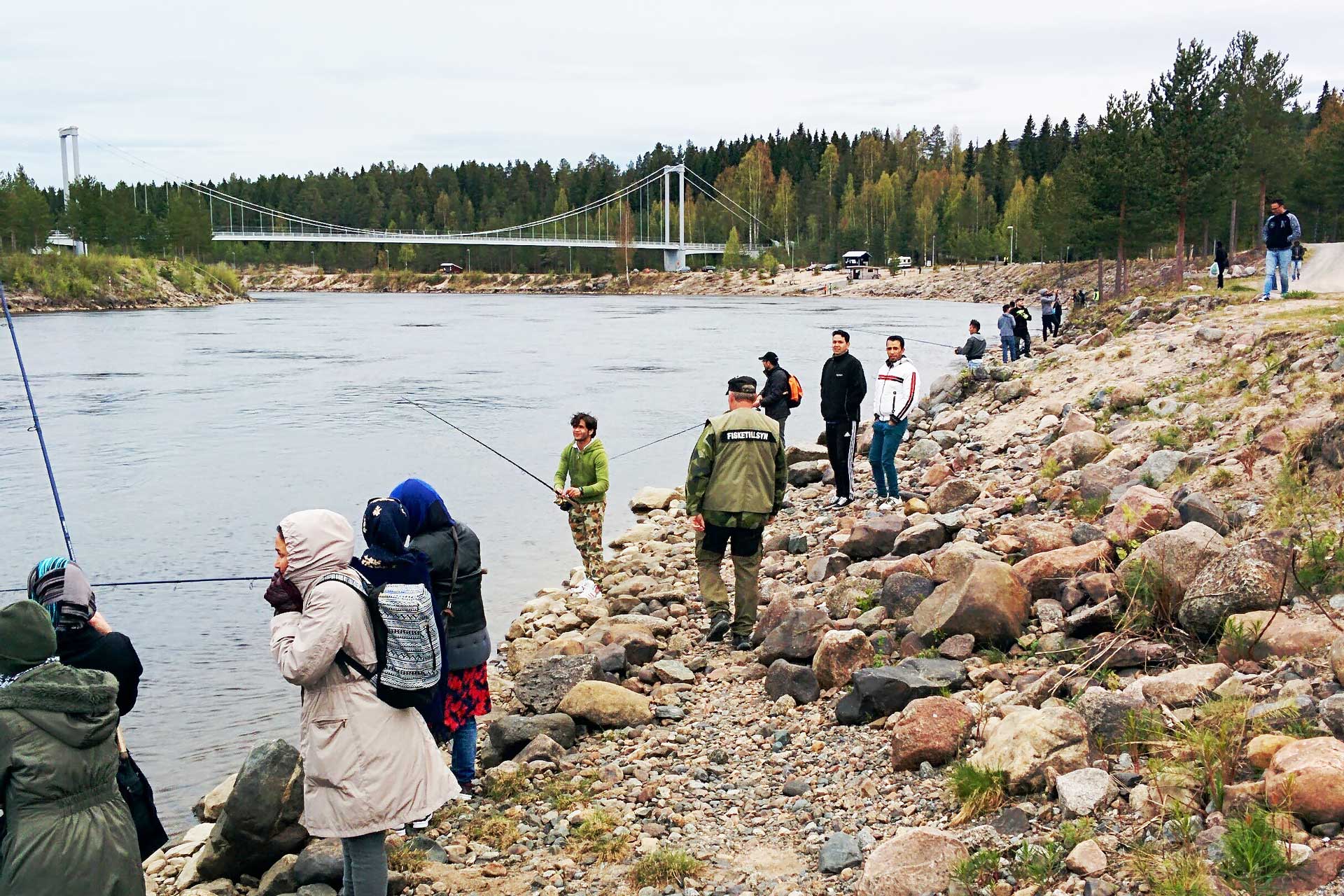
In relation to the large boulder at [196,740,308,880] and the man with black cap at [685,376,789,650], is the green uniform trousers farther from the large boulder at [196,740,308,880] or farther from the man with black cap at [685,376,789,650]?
the large boulder at [196,740,308,880]

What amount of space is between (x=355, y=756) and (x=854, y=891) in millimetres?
1952

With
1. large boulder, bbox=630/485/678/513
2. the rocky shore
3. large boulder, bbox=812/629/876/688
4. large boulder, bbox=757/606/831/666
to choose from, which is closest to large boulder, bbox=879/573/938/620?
the rocky shore

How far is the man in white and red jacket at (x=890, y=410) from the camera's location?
10.9 meters

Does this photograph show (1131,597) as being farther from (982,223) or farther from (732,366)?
(982,223)

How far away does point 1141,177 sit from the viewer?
38719mm

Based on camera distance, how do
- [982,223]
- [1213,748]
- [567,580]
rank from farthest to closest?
[982,223] < [567,580] < [1213,748]

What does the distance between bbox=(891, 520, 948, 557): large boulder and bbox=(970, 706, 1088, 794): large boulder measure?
383 cm

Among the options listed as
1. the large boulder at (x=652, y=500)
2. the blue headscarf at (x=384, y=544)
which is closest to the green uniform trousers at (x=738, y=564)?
the blue headscarf at (x=384, y=544)

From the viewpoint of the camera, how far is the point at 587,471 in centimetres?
939

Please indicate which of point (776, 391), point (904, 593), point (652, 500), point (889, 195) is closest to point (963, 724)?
point (904, 593)

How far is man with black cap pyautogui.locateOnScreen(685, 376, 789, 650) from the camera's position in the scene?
7828 millimetres

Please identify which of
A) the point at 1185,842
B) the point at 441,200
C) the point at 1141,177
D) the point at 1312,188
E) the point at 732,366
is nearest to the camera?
the point at 1185,842

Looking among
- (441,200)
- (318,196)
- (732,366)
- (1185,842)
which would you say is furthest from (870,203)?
(1185,842)

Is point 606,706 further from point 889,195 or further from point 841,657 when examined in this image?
point 889,195
